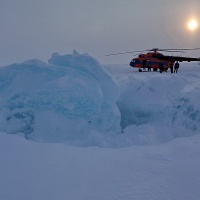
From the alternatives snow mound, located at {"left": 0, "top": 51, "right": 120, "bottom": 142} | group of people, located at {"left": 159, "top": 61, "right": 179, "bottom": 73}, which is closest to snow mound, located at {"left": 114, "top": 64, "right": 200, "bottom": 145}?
snow mound, located at {"left": 0, "top": 51, "right": 120, "bottom": 142}

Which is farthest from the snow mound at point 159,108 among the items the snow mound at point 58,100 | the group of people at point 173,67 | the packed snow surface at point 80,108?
the group of people at point 173,67

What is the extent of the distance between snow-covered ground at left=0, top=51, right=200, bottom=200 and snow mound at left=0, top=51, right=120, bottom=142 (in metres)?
0.02

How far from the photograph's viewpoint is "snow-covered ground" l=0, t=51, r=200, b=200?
2824 millimetres

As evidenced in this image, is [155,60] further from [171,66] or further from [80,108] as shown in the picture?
[80,108]

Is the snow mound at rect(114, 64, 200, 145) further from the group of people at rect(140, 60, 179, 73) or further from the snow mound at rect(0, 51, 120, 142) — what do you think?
the group of people at rect(140, 60, 179, 73)

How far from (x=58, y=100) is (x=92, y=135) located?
96cm

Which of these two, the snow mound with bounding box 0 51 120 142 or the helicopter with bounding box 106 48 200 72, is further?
the helicopter with bounding box 106 48 200 72

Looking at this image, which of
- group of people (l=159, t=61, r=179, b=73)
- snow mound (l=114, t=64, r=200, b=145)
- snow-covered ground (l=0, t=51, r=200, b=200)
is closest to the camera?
snow-covered ground (l=0, t=51, r=200, b=200)

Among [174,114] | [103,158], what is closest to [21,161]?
[103,158]

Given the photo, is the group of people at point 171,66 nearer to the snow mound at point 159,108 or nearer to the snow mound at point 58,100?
the snow mound at point 159,108

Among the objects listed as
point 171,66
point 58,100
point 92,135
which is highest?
point 58,100

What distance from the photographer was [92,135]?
496 cm

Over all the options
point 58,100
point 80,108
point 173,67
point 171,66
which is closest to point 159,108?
point 80,108

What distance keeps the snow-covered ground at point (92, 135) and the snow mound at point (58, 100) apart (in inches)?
0.7
